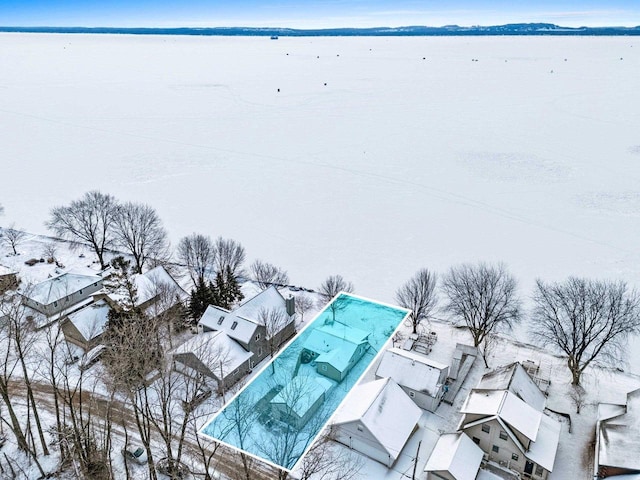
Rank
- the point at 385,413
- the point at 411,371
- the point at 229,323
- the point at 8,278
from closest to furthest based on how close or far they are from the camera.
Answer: the point at 385,413
the point at 411,371
the point at 229,323
the point at 8,278

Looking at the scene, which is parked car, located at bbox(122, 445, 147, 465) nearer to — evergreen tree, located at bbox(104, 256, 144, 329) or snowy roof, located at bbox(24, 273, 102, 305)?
evergreen tree, located at bbox(104, 256, 144, 329)

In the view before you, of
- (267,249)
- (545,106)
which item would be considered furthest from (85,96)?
(545,106)

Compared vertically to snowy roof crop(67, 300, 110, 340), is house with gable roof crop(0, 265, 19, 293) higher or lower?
higher

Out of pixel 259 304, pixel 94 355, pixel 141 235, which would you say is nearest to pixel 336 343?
pixel 259 304

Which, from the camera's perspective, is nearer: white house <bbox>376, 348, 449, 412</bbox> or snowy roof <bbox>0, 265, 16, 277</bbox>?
white house <bbox>376, 348, 449, 412</bbox>

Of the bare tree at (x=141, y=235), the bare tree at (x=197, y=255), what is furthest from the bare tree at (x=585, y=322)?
the bare tree at (x=141, y=235)

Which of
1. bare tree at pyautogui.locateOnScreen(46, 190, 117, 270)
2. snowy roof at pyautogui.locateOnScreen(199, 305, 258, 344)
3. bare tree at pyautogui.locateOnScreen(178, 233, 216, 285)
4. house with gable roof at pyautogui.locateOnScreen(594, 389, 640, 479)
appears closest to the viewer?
house with gable roof at pyautogui.locateOnScreen(594, 389, 640, 479)

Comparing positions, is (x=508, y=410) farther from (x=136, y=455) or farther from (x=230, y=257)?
(x=230, y=257)

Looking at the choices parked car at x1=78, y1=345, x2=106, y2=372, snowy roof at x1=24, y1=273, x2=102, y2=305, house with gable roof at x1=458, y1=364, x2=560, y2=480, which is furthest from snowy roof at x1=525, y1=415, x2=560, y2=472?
snowy roof at x1=24, y1=273, x2=102, y2=305

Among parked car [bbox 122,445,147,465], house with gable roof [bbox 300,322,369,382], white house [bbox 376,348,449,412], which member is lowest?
parked car [bbox 122,445,147,465]
